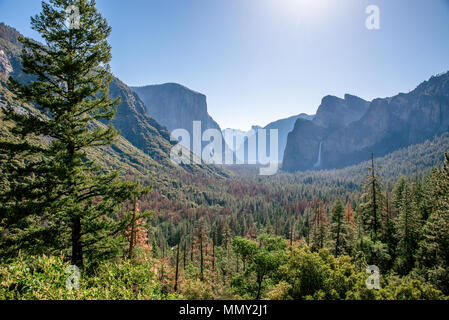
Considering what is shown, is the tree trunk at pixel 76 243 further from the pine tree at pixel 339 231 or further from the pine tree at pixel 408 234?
the pine tree at pixel 408 234

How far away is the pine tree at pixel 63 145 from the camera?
25.5 ft

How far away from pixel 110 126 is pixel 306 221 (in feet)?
276

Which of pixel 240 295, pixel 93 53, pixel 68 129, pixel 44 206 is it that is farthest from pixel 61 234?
pixel 240 295

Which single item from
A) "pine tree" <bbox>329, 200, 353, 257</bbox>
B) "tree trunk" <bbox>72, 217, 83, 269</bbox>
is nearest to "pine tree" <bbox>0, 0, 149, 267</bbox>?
"tree trunk" <bbox>72, 217, 83, 269</bbox>

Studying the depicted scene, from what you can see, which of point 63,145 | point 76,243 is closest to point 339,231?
point 76,243

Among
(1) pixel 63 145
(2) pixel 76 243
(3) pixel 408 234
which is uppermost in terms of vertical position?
(1) pixel 63 145

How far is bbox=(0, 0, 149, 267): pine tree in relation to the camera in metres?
7.77

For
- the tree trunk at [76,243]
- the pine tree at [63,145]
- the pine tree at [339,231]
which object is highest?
the pine tree at [63,145]

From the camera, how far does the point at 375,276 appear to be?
13.6m

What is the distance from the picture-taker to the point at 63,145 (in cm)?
858

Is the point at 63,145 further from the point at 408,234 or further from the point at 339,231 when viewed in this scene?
the point at 408,234

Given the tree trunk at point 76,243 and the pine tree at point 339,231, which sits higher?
the tree trunk at point 76,243

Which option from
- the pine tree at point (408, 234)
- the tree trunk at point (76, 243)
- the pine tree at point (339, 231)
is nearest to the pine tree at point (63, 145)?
the tree trunk at point (76, 243)
